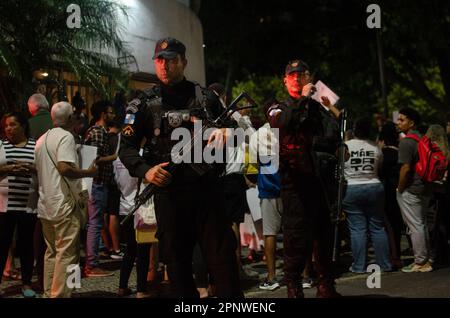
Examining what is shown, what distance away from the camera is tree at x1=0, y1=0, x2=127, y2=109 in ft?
34.6

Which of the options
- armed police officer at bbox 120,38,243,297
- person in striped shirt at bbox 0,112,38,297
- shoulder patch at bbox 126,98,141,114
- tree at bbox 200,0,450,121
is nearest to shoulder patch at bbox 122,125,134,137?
armed police officer at bbox 120,38,243,297

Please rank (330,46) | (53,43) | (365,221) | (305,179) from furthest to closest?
(330,46) < (53,43) < (365,221) < (305,179)

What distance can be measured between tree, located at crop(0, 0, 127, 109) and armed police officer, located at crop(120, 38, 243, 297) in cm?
495

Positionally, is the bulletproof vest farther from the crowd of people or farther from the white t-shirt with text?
the white t-shirt with text

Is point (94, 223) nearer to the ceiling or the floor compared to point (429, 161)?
nearer to the floor

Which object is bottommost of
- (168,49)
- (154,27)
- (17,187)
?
(17,187)

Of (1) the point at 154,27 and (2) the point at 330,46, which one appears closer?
(1) the point at 154,27

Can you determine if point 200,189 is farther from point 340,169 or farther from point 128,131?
point 340,169

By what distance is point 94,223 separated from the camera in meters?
9.38

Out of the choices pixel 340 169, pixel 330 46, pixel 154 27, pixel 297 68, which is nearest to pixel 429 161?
pixel 340 169

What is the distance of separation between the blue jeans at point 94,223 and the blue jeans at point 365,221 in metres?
3.14

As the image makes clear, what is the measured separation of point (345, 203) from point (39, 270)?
3.81 metres

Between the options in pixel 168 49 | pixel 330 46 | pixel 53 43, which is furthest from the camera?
pixel 330 46

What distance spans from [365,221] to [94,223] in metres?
3.42
